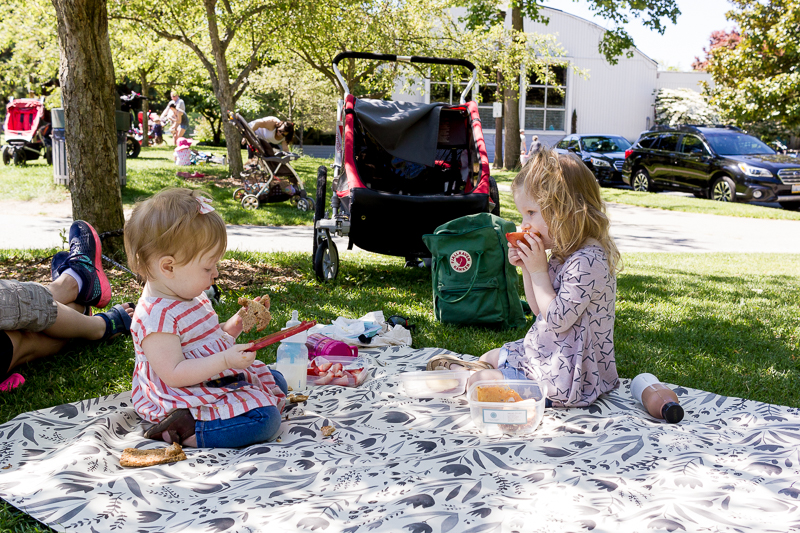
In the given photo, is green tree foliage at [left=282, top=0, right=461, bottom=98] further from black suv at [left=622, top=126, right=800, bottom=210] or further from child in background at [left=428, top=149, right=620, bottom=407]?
child in background at [left=428, top=149, right=620, bottom=407]

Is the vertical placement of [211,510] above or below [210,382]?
below

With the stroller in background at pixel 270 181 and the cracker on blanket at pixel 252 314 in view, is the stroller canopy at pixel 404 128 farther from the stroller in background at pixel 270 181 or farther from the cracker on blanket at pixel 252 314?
the stroller in background at pixel 270 181

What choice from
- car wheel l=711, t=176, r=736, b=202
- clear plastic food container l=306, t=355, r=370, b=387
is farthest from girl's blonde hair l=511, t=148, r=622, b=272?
car wheel l=711, t=176, r=736, b=202

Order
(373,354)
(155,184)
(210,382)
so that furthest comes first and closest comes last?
(155,184) → (373,354) → (210,382)

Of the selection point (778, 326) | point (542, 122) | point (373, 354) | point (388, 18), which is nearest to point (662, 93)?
point (542, 122)

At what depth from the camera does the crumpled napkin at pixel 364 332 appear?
13.9 feet

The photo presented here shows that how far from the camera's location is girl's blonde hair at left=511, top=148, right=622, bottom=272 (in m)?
3.12

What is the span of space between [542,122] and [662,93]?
605cm

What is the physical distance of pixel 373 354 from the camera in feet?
13.5

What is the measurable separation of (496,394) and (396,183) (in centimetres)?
377

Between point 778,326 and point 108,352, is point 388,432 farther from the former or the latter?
point 778,326

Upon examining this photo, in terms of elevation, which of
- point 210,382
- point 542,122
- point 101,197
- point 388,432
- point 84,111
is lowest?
point 388,432

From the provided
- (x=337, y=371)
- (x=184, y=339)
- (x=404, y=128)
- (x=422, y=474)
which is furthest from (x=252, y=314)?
(x=404, y=128)

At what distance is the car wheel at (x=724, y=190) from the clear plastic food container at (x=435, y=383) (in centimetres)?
1356
